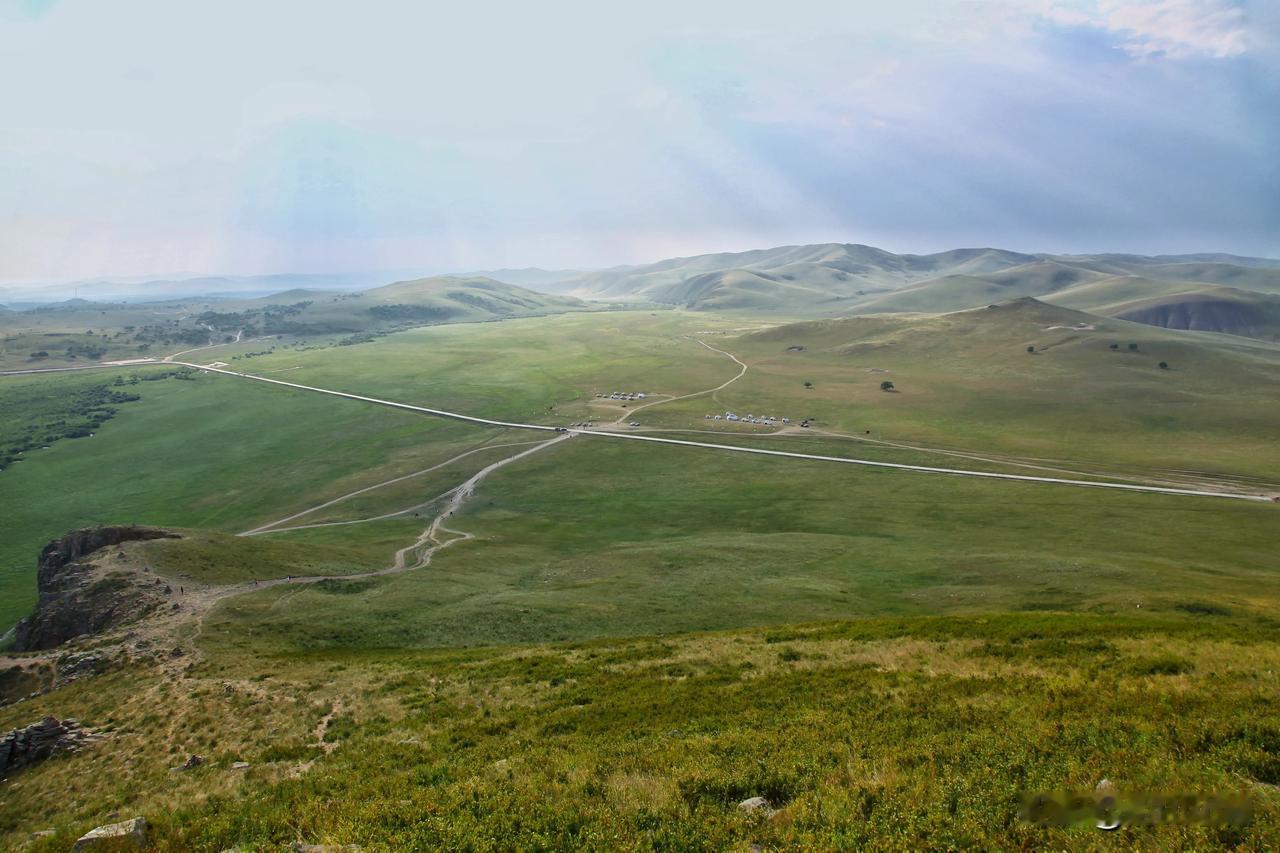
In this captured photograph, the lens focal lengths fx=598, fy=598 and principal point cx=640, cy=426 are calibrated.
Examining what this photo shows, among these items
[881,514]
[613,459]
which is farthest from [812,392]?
[881,514]

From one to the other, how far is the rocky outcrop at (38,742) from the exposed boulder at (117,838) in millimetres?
15620

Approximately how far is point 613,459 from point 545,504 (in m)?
21.9

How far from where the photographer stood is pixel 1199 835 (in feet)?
33.2

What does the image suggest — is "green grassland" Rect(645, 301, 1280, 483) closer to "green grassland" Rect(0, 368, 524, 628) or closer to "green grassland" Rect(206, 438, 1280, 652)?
"green grassland" Rect(206, 438, 1280, 652)

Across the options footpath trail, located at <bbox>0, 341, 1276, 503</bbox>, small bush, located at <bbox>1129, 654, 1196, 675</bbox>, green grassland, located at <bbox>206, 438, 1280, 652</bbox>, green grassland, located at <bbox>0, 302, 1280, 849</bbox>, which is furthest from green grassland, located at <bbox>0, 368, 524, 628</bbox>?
small bush, located at <bbox>1129, 654, 1196, 675</bbox>

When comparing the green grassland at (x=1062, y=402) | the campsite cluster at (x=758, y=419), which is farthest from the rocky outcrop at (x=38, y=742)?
the campsite cluster at (x=758, y=419)

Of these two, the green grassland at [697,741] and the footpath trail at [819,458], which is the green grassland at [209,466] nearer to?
the footpath trail at [819,458]

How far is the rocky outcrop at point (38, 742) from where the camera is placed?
2458 cm

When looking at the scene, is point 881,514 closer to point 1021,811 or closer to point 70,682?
point 1021,811

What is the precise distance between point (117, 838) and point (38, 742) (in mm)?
17503

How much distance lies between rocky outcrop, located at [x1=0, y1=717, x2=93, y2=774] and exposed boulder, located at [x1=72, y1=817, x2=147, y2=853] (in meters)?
15.6

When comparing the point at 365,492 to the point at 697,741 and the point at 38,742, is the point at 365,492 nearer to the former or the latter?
the point at 38,742

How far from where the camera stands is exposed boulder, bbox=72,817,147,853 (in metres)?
14.0

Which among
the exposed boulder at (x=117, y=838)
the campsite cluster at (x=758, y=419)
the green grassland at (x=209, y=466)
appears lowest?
the green grassland at (x=209, y=466)
